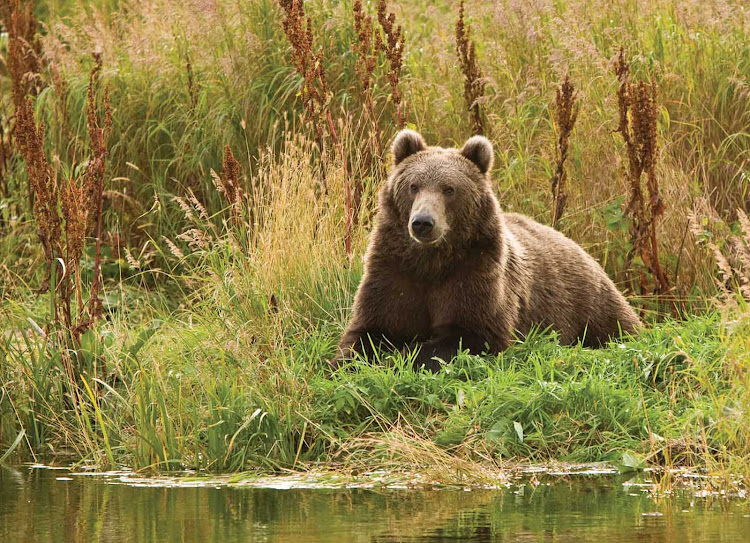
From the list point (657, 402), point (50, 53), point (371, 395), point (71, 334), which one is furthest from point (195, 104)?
point (657, 402)

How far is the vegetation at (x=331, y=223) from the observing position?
227 inches

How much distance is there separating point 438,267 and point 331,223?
4.60 feet

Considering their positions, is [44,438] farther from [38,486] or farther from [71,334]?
[38,486]

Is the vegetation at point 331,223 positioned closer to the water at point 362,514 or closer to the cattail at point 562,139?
the cattail at point 562,139

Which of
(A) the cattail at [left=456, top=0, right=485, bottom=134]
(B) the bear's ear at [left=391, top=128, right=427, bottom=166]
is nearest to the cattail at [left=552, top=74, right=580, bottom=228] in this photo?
(A) the cattail at [left=456, top=0, right=485, bottom=134]

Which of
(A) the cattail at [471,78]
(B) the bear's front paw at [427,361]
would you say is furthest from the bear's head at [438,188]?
(A) the cattail at [471,78]

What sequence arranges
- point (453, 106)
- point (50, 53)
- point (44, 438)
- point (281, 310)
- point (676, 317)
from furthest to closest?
point (50, 53) < point (453, 106) < point (676, 317) < point (281, 310) < point (44, 438)

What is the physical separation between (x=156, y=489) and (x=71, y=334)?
158 centimetres

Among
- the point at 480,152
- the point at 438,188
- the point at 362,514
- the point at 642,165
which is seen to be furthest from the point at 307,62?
the point at 362,514

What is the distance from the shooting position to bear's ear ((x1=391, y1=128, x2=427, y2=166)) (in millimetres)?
7289

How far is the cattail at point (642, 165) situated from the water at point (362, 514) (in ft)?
10.1

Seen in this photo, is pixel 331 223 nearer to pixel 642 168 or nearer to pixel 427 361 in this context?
pixel 427 361

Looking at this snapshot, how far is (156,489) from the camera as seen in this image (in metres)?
5.16

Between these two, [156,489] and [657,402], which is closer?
[156,489]
